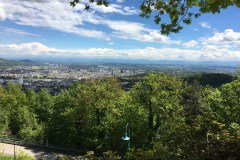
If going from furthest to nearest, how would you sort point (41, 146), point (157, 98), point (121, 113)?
point (41, 146), point (121, 113), point (157, 98)

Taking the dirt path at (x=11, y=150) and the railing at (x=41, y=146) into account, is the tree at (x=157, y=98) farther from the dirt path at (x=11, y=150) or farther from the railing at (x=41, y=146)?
the dirt path at (x=11, y=150)

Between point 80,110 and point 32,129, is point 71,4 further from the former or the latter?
point 32,129

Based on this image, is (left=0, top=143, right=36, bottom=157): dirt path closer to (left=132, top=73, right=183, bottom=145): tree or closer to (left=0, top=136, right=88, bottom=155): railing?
(left=0, top=136, right=88, bottom=155): railing

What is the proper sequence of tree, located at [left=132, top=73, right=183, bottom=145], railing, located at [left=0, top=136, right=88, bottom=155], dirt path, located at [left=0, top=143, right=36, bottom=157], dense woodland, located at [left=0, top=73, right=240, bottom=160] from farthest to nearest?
railing, located at [left=0, top=136, right=88, bottom=155] → dirt path, located at [left=0, top=143, right=36, bottom=157] → tree, located at [left=132, top=73, right=183, bottom=145] → dense woodland, located at [left=0, top=73, right=240, bottom=160]

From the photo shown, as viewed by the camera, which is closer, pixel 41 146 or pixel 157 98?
pixel 157 98

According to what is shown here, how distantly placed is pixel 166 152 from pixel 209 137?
1.40m

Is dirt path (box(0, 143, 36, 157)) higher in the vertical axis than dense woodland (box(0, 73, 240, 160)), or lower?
lower

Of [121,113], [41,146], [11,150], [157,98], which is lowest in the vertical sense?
[41,146]

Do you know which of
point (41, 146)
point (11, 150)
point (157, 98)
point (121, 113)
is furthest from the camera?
point (41, 146)

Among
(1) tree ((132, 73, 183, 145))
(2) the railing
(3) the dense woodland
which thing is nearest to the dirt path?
(2) the railing

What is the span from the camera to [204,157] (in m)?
7.49

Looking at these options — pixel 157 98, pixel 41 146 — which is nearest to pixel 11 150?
pixel 41 146

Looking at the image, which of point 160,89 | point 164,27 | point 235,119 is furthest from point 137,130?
point 164,27

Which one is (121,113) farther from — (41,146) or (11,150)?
(11,150)
